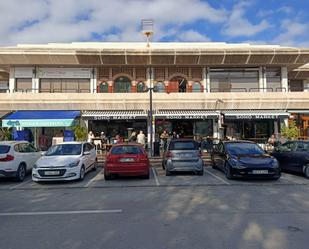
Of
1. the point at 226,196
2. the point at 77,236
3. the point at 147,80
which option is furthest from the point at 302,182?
the point at 147,80

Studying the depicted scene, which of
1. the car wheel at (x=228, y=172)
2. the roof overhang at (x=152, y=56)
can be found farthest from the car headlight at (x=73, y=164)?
the roof overhang at (x=152, y=56)

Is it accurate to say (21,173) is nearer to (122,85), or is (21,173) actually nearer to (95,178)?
(95,178)

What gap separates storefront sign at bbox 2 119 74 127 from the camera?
65.8 ft

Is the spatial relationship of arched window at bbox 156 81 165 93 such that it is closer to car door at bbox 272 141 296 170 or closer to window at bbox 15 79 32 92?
window at bbox 15 79 32 92

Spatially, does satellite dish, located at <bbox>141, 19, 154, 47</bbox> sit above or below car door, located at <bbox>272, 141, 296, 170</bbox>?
above

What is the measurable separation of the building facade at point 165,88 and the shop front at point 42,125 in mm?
1014

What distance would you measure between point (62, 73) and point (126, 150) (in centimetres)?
1521

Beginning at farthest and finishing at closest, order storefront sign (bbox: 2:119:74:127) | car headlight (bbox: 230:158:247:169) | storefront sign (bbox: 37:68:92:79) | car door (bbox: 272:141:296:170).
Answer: storefront sign (bbox: 37:68:92:79), storefront sign (bbox: 2:119:74:127), car door (bbox: 272:141:296:170), car headlight (bbox: 230:158:247:169)

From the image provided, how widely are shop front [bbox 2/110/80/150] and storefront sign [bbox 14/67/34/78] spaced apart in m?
3.87

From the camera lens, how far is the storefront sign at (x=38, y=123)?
20.0 m

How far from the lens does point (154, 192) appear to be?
9578mm

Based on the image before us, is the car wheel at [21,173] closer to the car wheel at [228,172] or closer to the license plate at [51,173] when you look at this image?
the license plate at [51,173]

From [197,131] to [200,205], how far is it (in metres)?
16.5

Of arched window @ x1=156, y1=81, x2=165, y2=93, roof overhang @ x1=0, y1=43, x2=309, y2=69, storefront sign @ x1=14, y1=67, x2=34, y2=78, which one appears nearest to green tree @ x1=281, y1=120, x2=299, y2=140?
roof overhang @ x1=0, y1=43, x2=309, y2=69
